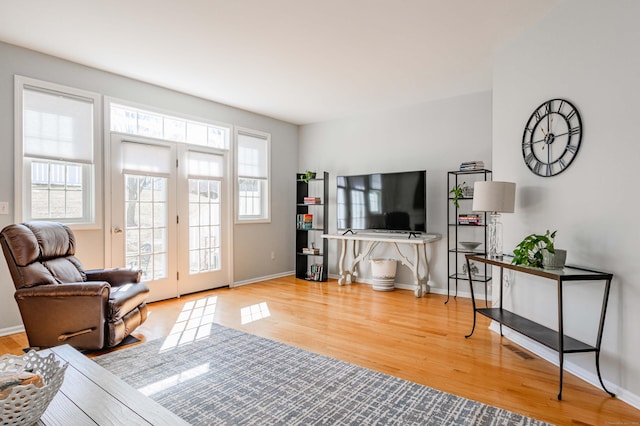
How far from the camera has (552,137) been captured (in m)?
2.76

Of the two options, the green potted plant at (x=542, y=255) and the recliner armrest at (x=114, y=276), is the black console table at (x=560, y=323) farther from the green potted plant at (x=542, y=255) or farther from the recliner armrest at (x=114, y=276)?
the recliner armrest at (x=114, y=276)

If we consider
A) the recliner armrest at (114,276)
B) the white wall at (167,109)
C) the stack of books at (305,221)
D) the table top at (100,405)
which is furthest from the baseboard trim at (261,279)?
the table top at (100,405)

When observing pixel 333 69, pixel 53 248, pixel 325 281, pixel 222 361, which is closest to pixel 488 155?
pixel 333 69

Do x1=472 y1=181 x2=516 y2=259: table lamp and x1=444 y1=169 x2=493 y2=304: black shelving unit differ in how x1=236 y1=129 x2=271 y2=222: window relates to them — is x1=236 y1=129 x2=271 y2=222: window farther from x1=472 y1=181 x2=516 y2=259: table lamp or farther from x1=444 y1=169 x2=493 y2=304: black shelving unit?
x1=472 y1=181 x2=516 y2=259: table lamp

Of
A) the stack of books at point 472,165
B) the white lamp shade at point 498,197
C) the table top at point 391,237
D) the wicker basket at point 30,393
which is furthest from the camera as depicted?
the table top at point 391,237

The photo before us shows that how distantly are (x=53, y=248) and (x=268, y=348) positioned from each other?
2.04 m

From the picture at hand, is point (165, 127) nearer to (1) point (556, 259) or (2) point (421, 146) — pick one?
(2) point (421, 146)

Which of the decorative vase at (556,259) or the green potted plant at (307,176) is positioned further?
the green potted plant at (307,176)

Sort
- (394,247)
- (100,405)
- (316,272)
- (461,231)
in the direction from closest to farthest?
(100,405), (461,231), (394,247), (316,272)

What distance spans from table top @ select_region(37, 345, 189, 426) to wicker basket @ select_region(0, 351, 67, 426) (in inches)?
3.6

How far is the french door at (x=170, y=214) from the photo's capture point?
162 inches

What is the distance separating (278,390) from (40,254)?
228cm

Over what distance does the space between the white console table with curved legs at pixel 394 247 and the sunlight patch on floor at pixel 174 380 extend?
9.59ft

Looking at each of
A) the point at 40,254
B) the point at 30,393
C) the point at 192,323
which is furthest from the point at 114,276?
the point at 30,393
